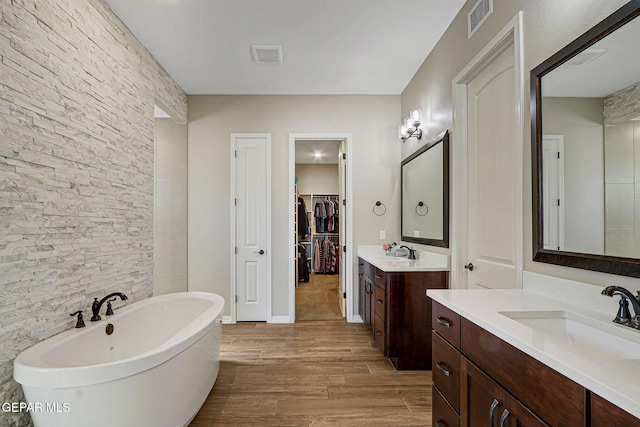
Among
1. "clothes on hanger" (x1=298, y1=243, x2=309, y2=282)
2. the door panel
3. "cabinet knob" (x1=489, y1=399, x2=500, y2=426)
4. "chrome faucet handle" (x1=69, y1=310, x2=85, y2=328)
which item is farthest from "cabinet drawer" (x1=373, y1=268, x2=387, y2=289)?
"clothes on hanger" (x1=298, y1=243, x2=309, y2=282)

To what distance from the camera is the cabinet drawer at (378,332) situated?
287 cm

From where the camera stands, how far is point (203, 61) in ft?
10.6

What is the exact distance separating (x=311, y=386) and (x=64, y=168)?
223 centimetres

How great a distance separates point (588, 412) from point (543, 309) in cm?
63

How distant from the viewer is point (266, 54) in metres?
3.08

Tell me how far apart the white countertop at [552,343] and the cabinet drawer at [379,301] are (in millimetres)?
1166

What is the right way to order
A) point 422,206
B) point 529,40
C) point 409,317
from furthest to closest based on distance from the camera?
point 422,206 → point 409,317 → point 529,40

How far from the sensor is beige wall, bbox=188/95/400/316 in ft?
13.1

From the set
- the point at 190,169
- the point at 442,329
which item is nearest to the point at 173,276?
the point at 190,169

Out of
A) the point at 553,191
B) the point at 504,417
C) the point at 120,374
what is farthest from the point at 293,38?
the point at 504,417

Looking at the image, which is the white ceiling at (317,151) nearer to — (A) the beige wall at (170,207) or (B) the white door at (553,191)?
(A) the beige wall at (170,207)

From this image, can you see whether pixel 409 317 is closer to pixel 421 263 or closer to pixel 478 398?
pixel 421 263

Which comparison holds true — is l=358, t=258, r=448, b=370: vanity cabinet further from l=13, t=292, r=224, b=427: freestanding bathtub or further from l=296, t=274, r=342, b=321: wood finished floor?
l=296, t=274, r=342, b=321: wood finished floor

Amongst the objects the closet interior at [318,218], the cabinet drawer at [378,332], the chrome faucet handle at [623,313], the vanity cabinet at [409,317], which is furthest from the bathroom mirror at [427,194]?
the closet interior at [318,218]
